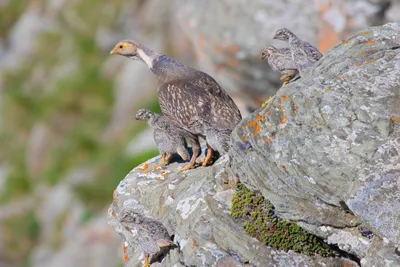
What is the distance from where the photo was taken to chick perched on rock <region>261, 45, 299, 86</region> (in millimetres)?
10742

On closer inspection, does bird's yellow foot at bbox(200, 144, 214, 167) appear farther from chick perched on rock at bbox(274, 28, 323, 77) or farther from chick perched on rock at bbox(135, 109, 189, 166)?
chick perched on rock at bbox(274, 28, 323, 77)

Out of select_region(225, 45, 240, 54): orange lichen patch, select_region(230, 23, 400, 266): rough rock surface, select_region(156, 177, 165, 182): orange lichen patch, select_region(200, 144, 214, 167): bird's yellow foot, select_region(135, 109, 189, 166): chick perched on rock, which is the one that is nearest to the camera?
select_region(230, 23, 400, 266): rough rock surface

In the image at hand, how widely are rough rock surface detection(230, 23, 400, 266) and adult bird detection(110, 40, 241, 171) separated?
4.21 feet

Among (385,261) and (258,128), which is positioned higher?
(258,128)

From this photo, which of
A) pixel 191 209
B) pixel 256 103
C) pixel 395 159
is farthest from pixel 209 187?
pixel 256 103

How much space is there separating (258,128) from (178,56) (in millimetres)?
23339

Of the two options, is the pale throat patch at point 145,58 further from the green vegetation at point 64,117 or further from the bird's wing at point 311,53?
the green vegetation at point 64,117

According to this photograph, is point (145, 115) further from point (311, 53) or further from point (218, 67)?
point (218, 67)

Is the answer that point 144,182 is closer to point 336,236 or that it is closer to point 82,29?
point 336,236

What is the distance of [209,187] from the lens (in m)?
9.91

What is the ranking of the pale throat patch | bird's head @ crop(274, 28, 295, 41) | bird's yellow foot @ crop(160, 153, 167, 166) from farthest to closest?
1. the pale throat patch
2. bird's yellow foot @ crop(160, 153, 167, 166)
3. bird's head @ crop(274, 28, 295, 41)

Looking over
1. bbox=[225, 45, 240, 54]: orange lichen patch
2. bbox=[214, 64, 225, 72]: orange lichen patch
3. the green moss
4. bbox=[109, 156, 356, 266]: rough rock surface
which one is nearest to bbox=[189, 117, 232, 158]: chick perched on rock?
bbox=[109, 156, 356, 266]: rough rock surface

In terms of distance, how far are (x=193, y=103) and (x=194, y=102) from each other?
0.09ft

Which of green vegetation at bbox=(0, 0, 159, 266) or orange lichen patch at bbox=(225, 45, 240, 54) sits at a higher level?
orange lichen patch at bbox=(225, 45, 240, 54)
